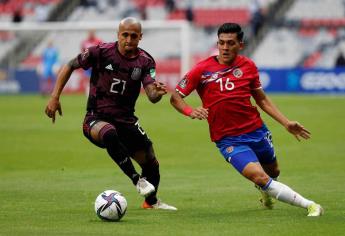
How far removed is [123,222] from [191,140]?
11988mm

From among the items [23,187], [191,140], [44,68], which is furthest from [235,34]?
[44,68]

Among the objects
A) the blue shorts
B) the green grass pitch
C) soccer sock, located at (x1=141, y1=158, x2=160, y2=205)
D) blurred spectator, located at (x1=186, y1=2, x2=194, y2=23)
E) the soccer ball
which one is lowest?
blurred spectator, located at (x1=186, y1=2, x2=194, y2=23)

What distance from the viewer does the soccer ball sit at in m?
10.0

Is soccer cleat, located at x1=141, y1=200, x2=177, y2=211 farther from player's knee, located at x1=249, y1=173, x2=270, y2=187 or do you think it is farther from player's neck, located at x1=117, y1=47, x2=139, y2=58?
player's neck, located at x1=117, y1=47, x2=139, y2=58

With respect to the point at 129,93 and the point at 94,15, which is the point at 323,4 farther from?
the point at 129,93

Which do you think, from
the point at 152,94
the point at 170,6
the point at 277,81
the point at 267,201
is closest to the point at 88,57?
the point at 152,94

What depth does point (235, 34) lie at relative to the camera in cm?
1061

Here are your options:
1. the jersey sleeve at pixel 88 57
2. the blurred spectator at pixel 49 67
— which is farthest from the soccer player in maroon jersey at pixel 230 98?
the blurred spectator at pixel 49 67

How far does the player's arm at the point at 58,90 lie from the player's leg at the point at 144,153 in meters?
0.88

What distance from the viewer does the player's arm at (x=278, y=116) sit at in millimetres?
10320

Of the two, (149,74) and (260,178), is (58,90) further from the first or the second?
(260,178)

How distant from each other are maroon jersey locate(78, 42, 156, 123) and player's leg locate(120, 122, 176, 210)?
0.51 ft

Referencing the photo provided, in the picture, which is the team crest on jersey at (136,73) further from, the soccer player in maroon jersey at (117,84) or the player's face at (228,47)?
the player's face at (228,47)

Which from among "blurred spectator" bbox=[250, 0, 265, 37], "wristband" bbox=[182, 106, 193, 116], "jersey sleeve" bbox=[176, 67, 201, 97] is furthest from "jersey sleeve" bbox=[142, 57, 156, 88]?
"blurred spectator" bbox=[250, 0, 265, 37]
